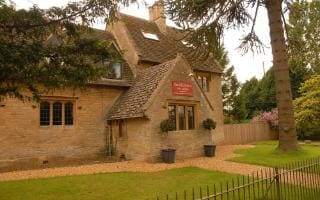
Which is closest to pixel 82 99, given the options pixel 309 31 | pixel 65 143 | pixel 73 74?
pixel 65 143

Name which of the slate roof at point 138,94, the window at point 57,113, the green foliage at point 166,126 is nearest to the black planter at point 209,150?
the green foliage at point 166,126

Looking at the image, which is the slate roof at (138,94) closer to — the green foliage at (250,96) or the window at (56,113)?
the window at (56,113)

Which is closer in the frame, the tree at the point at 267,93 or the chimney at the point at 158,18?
the chimney at the point at 158,18

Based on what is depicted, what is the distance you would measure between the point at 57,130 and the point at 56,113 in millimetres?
1040

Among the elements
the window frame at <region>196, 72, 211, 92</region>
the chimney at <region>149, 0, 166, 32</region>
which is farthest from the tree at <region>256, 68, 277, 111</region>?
the chimney at <region>149, 0, 166, 32</region>

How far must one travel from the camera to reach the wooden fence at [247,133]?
29562 millimetres

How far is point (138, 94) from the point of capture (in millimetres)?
19109

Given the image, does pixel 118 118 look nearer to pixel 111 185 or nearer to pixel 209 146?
pixel 209 146

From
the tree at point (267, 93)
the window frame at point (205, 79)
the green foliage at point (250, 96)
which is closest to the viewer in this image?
the window frame at point (205, 79)

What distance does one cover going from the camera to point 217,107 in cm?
2909

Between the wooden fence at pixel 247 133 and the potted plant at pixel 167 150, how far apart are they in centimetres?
1320

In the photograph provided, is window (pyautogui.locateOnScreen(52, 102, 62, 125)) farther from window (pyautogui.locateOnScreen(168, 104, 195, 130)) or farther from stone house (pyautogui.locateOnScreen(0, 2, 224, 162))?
window (pyautogui.locateOnScreen(168, 104, 195, 130))

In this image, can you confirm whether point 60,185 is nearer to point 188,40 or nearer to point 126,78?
point 188,40

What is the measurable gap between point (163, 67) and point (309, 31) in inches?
1351
